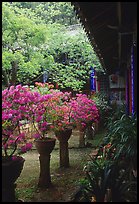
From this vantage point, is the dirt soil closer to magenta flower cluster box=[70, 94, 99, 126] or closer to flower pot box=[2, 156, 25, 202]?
flower pot box=[2, 156, 25, 202]

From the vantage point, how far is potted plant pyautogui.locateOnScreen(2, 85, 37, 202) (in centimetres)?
418

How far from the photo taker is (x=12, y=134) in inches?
184

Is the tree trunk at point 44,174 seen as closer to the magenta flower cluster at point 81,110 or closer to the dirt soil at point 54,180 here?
the dirt soil at point 54,180

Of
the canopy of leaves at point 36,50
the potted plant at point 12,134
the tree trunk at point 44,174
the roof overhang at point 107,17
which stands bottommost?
the tree trunk at point 44,174

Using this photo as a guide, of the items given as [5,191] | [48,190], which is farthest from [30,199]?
[5,191]

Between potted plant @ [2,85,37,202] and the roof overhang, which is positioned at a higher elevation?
the roof overhang

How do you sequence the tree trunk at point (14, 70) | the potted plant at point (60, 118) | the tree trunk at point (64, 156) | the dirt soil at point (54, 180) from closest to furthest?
the dirt soil at point (54, 180) → the potted plant at point (60, 118) → the tree trunk at point (64, 156) → the tree trunk at point (14, 70)

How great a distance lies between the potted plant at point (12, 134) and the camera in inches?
164

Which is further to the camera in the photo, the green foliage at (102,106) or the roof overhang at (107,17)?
the green foliage at (102,106)

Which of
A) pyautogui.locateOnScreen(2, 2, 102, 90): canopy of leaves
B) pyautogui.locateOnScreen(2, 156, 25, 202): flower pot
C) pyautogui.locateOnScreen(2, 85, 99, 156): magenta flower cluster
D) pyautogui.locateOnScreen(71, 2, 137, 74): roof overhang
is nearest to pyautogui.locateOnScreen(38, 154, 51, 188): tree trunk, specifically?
pyautogui.locateOnScreen(2, 85, 99, 156): magenta flower cluster

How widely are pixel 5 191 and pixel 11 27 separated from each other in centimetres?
824

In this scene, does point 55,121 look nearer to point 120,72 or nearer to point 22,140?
point 22,140

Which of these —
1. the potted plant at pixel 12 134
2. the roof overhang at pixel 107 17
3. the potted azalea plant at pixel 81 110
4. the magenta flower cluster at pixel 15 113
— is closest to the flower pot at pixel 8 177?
the potted plant at pixel 12 134

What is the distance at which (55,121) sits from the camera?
7156 millimetres
